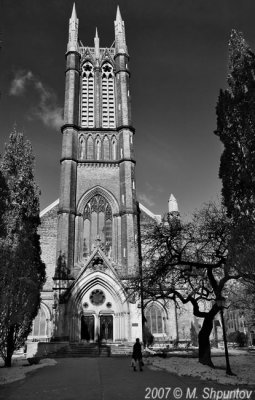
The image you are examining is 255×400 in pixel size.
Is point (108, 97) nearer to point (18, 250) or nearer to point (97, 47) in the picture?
point (97, 47)

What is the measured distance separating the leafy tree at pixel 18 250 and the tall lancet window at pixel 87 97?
17.4m

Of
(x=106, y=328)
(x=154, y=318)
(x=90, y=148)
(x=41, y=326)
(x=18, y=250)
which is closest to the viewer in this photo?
(x=18, y=250)

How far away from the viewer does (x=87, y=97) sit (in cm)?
4028

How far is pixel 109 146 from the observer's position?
37688 millimetres

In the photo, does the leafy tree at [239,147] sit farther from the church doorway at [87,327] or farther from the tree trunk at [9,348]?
the church doorway at [87,327]

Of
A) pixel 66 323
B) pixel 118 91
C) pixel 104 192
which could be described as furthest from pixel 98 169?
pixel 66 323

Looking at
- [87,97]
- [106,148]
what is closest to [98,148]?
[106,148]

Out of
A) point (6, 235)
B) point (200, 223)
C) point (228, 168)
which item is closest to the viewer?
point (228, 168)

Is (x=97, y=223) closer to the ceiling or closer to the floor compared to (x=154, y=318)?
closer to the ceiling

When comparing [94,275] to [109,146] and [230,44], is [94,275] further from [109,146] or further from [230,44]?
[230,44]

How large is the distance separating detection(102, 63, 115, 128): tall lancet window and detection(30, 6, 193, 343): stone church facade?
111mm

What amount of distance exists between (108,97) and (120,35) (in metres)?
9.64

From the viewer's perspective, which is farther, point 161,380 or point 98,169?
point 98,169

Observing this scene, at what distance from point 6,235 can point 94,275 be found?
509 inches
